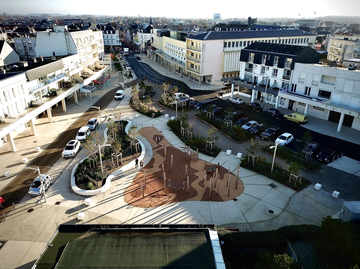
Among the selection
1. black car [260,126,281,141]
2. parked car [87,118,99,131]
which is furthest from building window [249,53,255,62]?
parked car [87,118,99,131]

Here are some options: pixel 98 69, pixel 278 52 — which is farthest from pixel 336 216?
pixel 98 69

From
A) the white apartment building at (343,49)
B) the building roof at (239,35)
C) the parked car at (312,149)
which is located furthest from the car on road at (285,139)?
the white apartment building at (343,49)

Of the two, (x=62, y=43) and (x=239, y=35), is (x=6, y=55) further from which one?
(x=239, y=35)

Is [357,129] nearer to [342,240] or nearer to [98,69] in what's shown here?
[342,240]

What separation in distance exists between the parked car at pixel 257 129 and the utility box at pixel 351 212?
19.7 m

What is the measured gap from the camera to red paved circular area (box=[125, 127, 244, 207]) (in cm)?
2634

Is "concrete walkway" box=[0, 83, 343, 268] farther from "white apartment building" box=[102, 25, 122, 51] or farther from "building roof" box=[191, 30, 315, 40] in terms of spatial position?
"white apartment building" box=[102, 25, 122, 51]

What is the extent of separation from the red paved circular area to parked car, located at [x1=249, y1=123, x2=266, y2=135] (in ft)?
39.0

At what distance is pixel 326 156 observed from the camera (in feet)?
107

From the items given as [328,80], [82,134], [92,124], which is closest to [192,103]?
[92,124]

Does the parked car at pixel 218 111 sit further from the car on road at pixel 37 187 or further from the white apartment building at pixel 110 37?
the white apartment building at pixel 110 37

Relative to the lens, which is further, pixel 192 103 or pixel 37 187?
pixel 192 103

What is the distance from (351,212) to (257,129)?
70.3ft

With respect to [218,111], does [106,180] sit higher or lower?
lower
